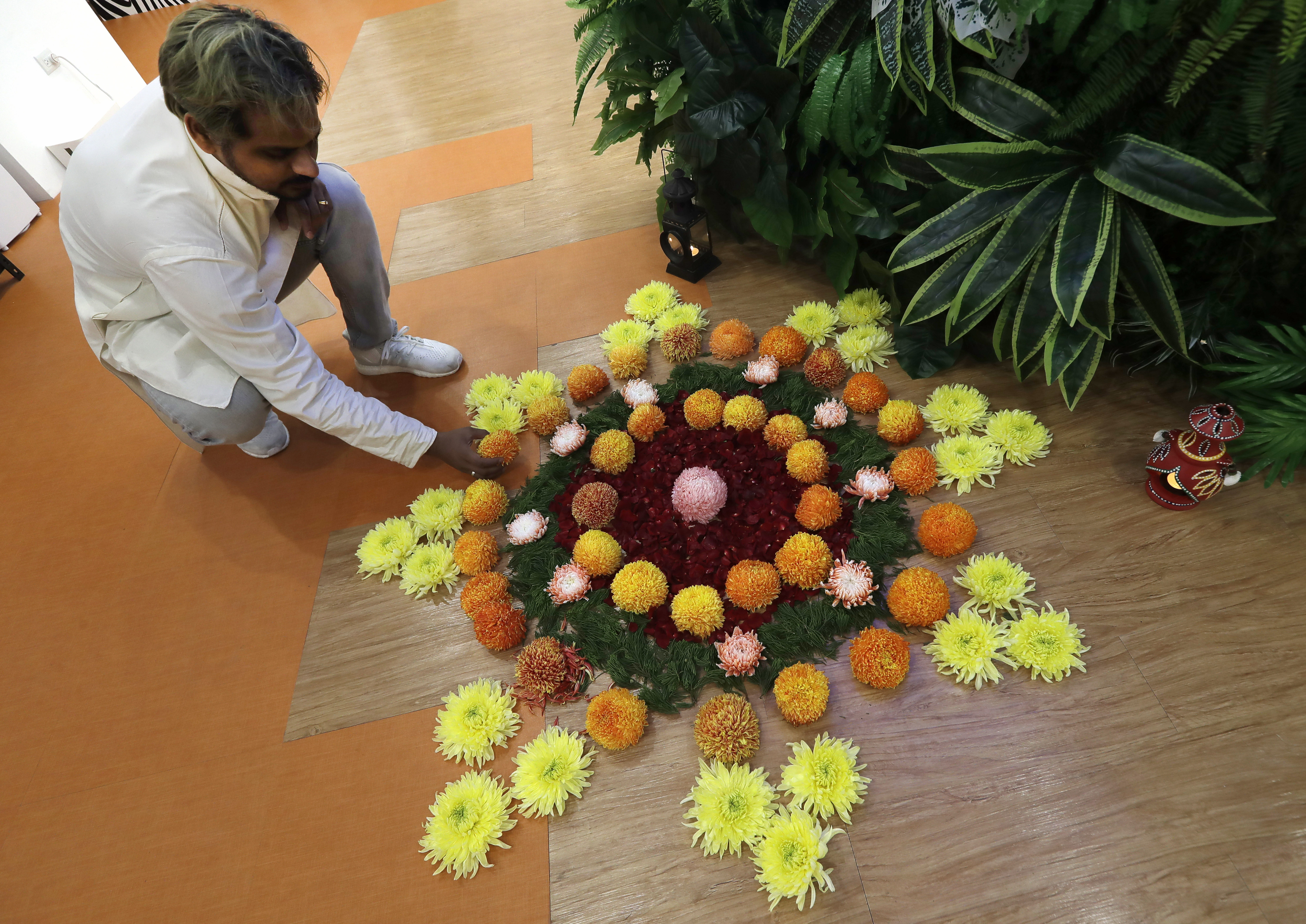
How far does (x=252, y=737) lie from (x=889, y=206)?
6.39ft

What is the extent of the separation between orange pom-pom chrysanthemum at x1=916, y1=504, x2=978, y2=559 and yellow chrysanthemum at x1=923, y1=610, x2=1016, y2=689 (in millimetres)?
152

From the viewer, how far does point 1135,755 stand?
1219 millimetres

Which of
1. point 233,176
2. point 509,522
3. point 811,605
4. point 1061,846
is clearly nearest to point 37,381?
point 233,176

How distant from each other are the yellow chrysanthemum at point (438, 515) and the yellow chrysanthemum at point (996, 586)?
1.17 metres

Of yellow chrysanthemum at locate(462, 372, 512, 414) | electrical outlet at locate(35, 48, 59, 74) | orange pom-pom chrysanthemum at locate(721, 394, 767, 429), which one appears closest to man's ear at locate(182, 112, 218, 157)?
yellow chrysanthemum at locate(462, 372, 512, 414)

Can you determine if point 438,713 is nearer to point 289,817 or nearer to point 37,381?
point 289,817

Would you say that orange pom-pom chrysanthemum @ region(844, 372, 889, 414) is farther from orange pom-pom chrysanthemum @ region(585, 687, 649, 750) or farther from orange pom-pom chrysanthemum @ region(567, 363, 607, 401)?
orange pom-pom chrysanthemum @ region(585, 687, 649, 750)

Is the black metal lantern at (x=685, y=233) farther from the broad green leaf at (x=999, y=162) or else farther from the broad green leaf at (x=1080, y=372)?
the broad green leaf at (x=1080, y=372)

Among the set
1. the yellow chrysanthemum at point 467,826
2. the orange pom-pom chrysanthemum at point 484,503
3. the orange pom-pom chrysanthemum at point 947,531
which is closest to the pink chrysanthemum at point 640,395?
the orange pom-pom chrysanthemum at point 484,503

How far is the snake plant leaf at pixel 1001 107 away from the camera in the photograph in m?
1.37

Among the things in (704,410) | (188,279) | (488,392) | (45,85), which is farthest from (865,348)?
(45,85)

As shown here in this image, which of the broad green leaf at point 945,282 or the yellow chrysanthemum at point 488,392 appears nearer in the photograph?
the broad green leaf at point 945,282

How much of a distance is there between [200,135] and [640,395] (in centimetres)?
108

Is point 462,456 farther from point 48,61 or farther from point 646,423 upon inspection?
point 48,61
